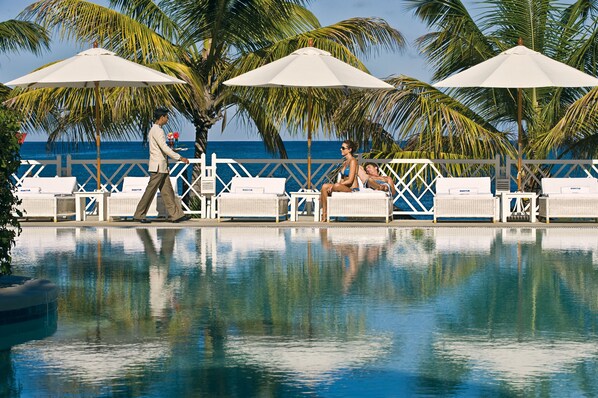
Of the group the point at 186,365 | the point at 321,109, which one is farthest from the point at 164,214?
the point at 186,365

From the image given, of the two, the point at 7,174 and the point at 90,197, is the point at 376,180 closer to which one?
the point at 90,197

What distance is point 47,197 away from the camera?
1870cm

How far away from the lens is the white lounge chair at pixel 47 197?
18.7 metres

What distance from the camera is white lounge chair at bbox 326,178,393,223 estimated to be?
1841cm

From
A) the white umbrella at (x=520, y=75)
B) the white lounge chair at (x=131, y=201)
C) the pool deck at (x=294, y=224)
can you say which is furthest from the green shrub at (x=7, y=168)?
the white umbrella at (x=520, y=75)

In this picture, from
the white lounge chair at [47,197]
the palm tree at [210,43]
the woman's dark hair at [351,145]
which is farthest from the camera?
the palm tree at [210,43]

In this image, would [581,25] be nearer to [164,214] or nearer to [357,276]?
[164,214]

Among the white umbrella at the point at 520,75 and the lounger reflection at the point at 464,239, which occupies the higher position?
the white umbrella at the point at 520,75

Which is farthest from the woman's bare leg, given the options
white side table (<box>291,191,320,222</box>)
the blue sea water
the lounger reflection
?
the blue sea water

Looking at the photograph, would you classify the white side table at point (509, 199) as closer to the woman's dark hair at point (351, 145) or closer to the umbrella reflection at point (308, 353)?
the woman's dark hair at point (351, 145)

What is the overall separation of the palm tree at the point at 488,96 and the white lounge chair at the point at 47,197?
221 inches

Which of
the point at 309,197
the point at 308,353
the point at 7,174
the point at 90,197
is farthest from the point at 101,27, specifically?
the point at 308,353

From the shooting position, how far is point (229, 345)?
25.1 feet

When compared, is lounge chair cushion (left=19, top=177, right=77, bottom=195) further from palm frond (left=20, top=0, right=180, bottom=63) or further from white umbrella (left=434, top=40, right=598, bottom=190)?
white umbrella (left=434, top=40, right=598, bottom=190)
